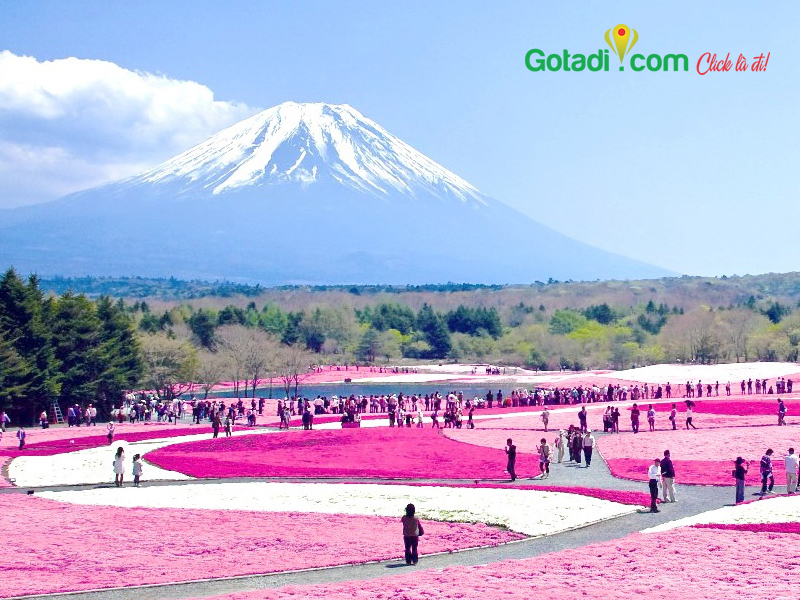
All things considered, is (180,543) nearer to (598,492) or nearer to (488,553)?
(488,553)

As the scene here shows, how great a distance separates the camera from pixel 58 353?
71.7 meters

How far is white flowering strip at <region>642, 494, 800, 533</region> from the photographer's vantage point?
28500 millimetres

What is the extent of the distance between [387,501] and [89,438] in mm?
24723

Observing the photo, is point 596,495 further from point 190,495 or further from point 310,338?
point 310,338

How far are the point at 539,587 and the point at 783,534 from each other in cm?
820

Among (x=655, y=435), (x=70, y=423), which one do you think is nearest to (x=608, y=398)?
(x=655, y=435)

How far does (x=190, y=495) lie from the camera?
3675cm

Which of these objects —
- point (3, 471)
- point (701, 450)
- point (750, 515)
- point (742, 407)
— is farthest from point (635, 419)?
point (3, 471)

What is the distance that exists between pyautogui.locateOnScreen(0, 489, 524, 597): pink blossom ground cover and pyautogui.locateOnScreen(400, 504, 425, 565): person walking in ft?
3.71

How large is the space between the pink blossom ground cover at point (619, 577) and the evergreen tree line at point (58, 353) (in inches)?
1765

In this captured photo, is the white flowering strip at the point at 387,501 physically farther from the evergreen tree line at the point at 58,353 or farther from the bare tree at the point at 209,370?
the bare tree at the point at 209,370

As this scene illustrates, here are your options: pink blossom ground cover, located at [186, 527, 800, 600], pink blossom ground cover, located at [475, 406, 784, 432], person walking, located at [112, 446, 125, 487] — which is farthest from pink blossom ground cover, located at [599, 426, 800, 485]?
person walking, located at [112, 446, 125, 487]

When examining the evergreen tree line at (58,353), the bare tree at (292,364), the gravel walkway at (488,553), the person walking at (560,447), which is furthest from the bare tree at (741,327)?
the gravel walkway at (488,553)

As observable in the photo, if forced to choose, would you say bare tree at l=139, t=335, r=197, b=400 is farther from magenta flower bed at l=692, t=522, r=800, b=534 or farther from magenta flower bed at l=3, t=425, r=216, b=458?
magenta flower bed at l=692, t=522, r=800, b=534
